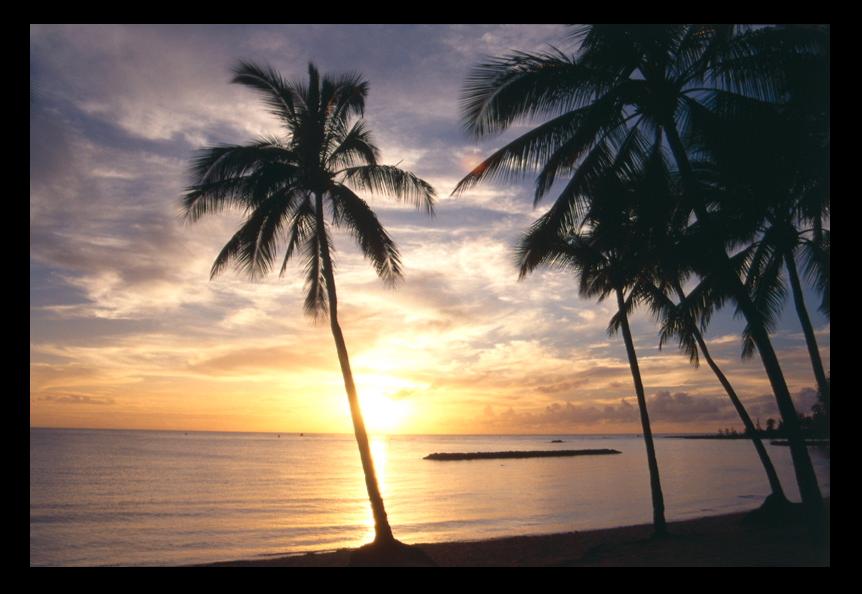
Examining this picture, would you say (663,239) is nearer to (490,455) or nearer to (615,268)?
(615,268)

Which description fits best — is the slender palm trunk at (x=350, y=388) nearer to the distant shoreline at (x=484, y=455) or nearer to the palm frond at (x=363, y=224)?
the palm frond at (x=363, y=224)

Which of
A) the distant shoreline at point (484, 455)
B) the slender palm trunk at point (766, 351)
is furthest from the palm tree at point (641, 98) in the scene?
the distant shoreline at point (484, 455)

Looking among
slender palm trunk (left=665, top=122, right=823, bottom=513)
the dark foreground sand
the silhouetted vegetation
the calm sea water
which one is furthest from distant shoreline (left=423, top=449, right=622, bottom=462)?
slender palm trunk (left=665, top=122, right=823, bottom=513)

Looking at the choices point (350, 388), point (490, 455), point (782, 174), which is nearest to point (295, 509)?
point (350, 388)

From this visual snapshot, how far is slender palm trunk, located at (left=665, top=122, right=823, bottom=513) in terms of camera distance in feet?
32.7

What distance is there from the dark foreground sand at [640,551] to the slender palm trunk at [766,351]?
1330 millimetres

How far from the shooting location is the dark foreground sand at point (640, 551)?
11379 millimetres

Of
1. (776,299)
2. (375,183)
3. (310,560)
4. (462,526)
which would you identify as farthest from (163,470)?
(776,299)

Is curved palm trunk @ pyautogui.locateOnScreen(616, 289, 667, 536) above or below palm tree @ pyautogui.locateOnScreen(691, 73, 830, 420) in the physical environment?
below

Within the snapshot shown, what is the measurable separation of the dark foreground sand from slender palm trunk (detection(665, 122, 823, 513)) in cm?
133

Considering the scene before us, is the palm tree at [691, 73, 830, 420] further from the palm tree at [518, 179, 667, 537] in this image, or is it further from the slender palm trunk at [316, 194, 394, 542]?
the slender palm trunk at [316, 194, 394, 542]

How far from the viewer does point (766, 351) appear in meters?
10.2
